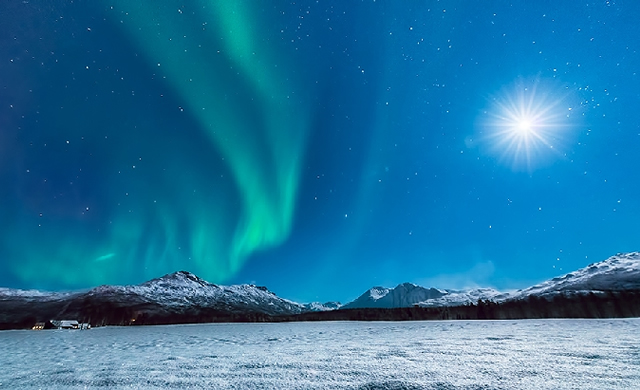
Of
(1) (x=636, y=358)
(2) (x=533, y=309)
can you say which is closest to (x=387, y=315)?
(2) (x=533, y=309)

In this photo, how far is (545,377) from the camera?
6938 millimetres

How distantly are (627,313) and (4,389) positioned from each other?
7681 inches

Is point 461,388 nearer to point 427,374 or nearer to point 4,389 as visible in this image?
point 427,374

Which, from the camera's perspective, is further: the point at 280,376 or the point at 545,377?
the point at 280,376

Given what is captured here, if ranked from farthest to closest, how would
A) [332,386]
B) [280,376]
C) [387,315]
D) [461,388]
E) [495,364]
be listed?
[387,315] < [495,364] < [280,376] < [332,386] < [461,388]

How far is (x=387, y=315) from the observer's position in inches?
5187

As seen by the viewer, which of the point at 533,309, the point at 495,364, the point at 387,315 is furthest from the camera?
the point at 533,309

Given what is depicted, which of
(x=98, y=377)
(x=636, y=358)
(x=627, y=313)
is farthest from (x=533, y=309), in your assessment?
(x=98, y=377)

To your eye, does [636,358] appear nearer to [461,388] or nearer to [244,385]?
[461,388]

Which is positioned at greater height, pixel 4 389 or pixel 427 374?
pixel 427 374

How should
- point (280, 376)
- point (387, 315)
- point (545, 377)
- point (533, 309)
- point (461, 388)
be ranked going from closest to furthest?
point (461, 388)
point (545, 377)
point (280, 376)
point (387, 315)
point (533, 309)

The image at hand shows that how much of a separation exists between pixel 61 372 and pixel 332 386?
943 centimetres

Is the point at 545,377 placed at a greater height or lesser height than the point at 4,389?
greater

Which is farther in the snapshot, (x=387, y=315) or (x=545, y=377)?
(x=387, y=315)
